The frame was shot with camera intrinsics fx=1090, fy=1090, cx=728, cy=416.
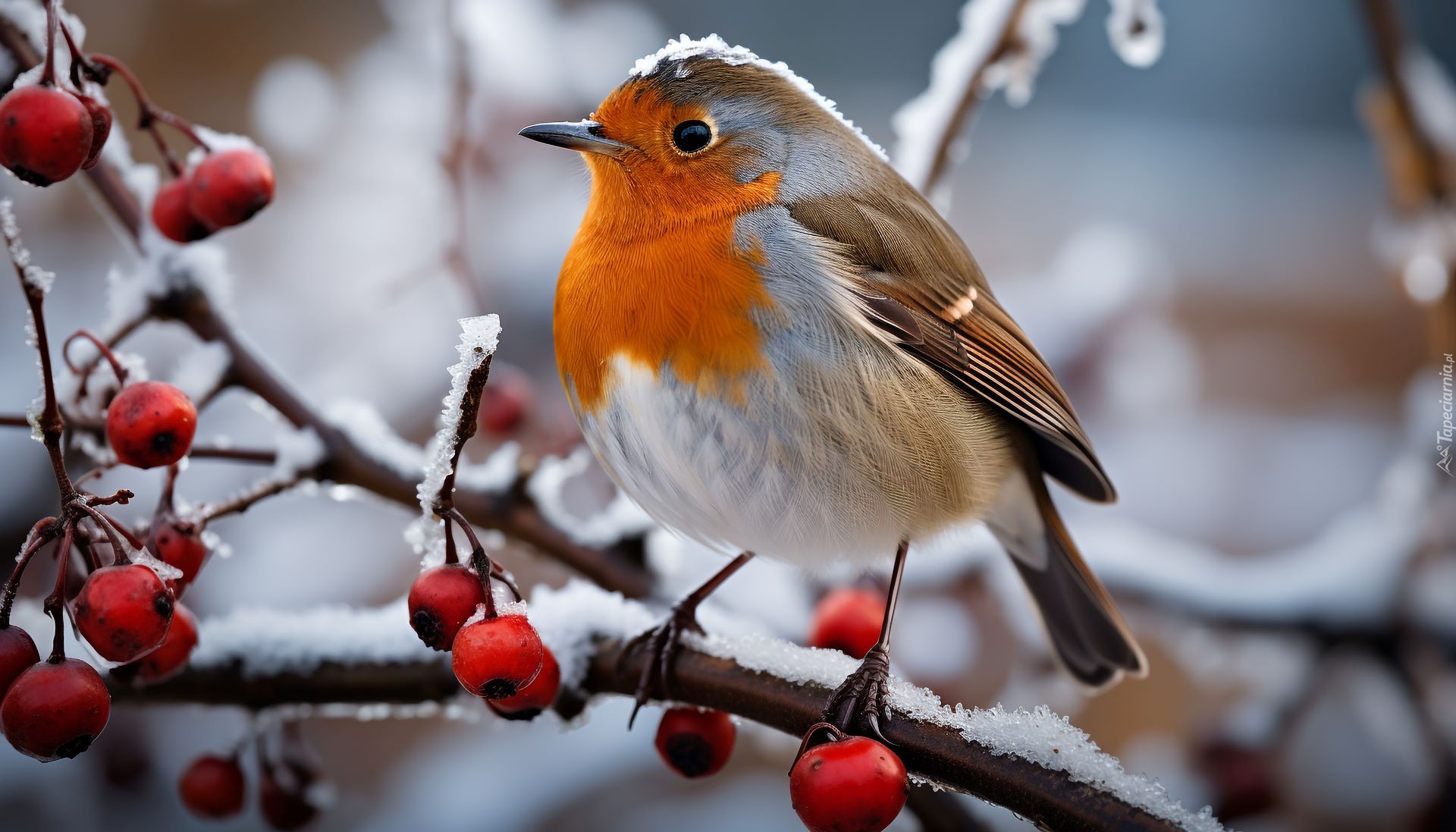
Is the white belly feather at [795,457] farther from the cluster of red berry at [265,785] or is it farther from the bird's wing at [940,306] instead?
the cluster of red berry at [265,785]

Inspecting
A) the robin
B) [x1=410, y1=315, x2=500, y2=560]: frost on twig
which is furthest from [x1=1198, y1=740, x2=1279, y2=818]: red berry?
[x1=410, y1=315, x2=500, y2=560]: frost on twig

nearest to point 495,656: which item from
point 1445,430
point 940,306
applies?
point 940,306

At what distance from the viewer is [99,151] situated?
1.03m

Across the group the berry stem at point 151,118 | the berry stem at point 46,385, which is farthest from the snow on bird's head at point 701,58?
the berry stem at point 46,385

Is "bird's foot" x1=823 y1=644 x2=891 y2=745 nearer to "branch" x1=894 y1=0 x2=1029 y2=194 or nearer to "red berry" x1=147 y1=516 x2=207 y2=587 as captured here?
"red berry" x1=147 y1=516 x2=207 y2=587

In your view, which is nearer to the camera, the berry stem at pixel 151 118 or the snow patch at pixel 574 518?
the berry stem at pixel 151 118

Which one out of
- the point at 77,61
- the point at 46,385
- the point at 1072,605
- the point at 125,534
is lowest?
the point at 1072,605

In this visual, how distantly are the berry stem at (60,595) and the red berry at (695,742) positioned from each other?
64cm

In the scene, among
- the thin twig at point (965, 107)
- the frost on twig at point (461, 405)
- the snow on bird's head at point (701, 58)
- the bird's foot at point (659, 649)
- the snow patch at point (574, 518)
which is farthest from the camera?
the thin twig at point (965, 107)

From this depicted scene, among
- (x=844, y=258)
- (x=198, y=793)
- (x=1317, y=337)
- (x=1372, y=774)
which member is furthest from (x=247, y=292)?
(x=1317, y=337)

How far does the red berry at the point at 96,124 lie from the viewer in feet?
3.32

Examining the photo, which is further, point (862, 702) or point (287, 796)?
point (287, 796)

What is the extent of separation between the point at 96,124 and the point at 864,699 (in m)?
0.95

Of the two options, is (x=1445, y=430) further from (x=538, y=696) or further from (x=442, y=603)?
(x=442, y=603)
